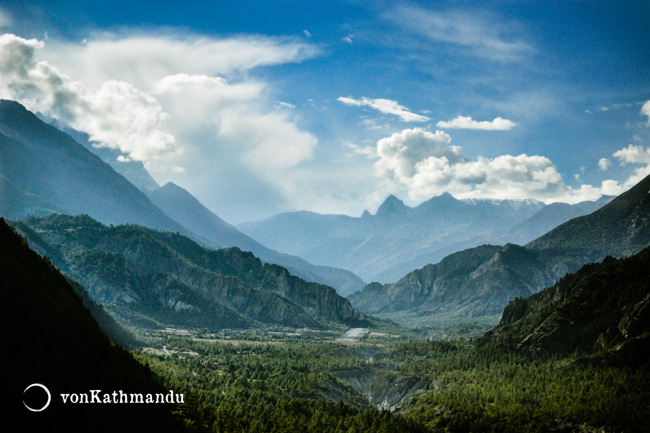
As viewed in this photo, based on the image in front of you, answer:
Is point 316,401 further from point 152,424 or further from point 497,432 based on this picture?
point 152,424

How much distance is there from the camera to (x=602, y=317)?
128 m

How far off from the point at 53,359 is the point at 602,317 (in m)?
133

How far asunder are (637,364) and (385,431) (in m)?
59.7

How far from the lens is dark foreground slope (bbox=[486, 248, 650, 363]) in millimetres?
111750

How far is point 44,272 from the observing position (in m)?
68.8

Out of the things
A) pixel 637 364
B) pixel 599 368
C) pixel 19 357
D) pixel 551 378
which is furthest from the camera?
pixel 551 378

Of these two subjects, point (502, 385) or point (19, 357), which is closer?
point (19, 357)

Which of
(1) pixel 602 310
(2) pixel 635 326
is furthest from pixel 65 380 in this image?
(1) pixel 602 310

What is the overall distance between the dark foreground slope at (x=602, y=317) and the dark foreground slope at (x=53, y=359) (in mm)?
107504

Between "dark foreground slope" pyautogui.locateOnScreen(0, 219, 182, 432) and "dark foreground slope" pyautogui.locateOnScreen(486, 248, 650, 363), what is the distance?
107504mm

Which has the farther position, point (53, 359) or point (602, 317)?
point (602, 317)

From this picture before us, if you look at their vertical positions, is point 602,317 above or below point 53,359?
below

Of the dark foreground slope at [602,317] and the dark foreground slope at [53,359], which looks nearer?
the dark foreground slope at [53,359]

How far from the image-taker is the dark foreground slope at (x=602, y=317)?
111750 mm
